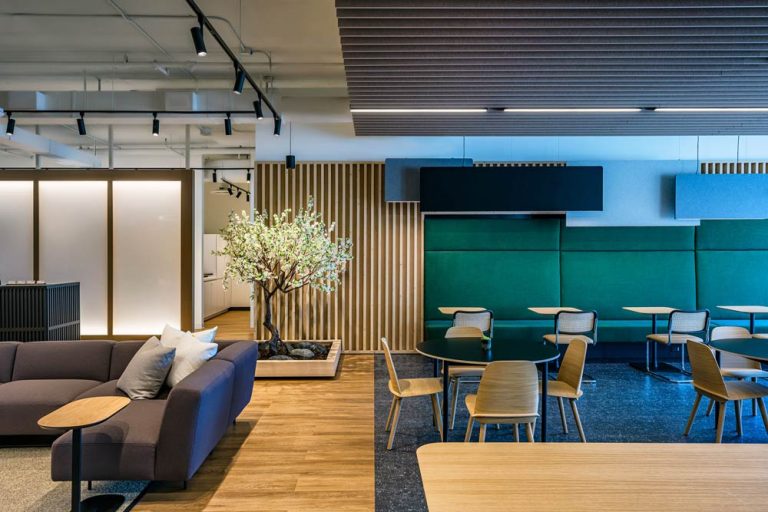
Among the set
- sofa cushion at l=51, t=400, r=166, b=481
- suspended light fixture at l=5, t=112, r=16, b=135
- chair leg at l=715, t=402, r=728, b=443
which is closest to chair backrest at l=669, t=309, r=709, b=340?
chair leg at l=715, t=402, r=728, b=443

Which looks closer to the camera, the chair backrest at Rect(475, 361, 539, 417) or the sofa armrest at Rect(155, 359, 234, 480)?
the sofa armrest at Rect(155, 359, 234, 480)

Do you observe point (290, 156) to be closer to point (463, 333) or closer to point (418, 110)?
point (418, 110)

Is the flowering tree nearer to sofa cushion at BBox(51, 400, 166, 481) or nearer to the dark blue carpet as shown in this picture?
the dark blue carpet

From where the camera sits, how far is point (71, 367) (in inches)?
164

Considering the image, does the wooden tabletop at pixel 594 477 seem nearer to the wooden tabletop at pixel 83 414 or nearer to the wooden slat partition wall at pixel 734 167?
the wooden tabletop at pixel 83 414

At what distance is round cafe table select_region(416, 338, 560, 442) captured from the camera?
11.3ft

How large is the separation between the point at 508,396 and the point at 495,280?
4531 millimetres

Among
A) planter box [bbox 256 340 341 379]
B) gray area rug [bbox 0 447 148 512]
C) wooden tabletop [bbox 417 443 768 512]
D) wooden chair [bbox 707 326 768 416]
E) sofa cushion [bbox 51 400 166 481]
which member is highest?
wooden tabletop [bbox 417 443 768 512]

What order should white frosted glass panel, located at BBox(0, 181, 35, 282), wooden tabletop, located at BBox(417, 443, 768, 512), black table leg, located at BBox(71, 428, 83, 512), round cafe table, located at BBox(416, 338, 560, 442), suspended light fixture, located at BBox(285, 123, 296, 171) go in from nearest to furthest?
wooden tabletop, located at BBox(417, 443, 768, 512) < black table leg, located at BBox(71, 428, 83, 512) < round cafe table, located at BBox(416, 338, 560, 442) < suspended light fixture, located at BBox(285, 123, 296, 171) < white frosted glass panel, located at BBox(0, 181, 35, 282)

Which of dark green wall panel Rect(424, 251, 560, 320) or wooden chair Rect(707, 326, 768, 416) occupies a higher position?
dark green wall panel Rect(424, 251, 560, 320)

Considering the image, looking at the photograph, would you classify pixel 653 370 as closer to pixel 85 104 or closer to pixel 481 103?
pixel 481 103

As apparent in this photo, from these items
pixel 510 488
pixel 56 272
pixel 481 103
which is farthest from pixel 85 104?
pixel 510 488

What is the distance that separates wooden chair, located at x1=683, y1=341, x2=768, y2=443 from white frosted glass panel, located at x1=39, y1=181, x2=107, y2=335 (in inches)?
339

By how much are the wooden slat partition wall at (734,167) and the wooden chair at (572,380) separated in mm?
5610
